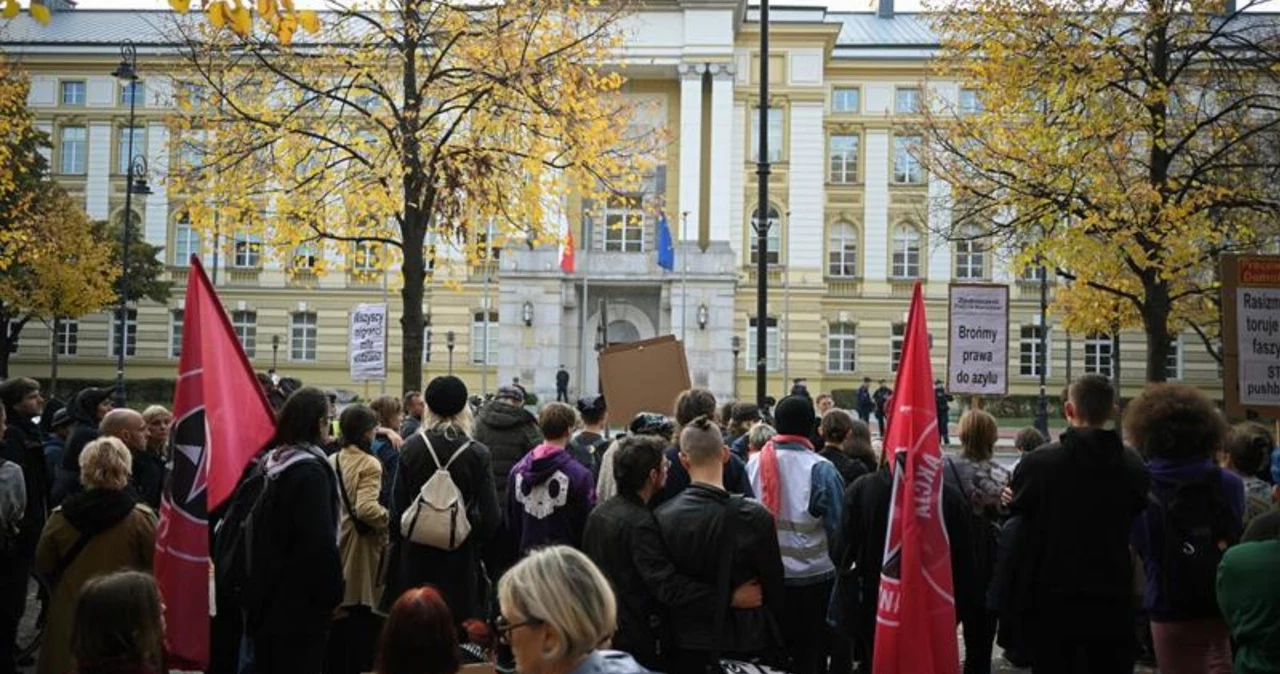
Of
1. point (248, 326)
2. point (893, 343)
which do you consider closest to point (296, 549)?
point (893, 343)

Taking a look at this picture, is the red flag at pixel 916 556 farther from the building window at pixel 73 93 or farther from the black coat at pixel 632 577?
the building window at pixel 73 93

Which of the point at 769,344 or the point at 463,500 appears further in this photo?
the point at 769,344

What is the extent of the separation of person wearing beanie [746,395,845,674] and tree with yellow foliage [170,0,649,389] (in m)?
10.7

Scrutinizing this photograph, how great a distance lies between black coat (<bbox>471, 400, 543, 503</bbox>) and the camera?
9.48 m

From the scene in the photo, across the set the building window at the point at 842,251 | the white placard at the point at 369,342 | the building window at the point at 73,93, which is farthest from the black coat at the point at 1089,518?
the building window at the point at 73,93

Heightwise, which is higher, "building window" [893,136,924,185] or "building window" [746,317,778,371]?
"building window" [893,136,924,185]

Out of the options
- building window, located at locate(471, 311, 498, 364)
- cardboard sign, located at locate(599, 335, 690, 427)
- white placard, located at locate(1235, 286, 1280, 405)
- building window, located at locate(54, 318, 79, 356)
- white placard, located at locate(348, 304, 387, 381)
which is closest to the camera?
white placard, located at locate(1235, 286, 1280, 405)

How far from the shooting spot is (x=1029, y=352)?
57500 millimetres

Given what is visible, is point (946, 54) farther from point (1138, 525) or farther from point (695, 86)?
point (695, 86)

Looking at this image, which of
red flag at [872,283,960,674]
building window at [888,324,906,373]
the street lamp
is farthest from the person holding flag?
building window at [888,324,906,373]

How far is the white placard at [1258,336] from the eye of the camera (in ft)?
→ 32.0

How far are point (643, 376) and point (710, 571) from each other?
662 centimetres

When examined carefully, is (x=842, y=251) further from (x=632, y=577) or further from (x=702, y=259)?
(x=632, y=577)

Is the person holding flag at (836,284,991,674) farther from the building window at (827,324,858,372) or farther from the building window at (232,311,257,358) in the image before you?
the building window at (232,311,257,358)
